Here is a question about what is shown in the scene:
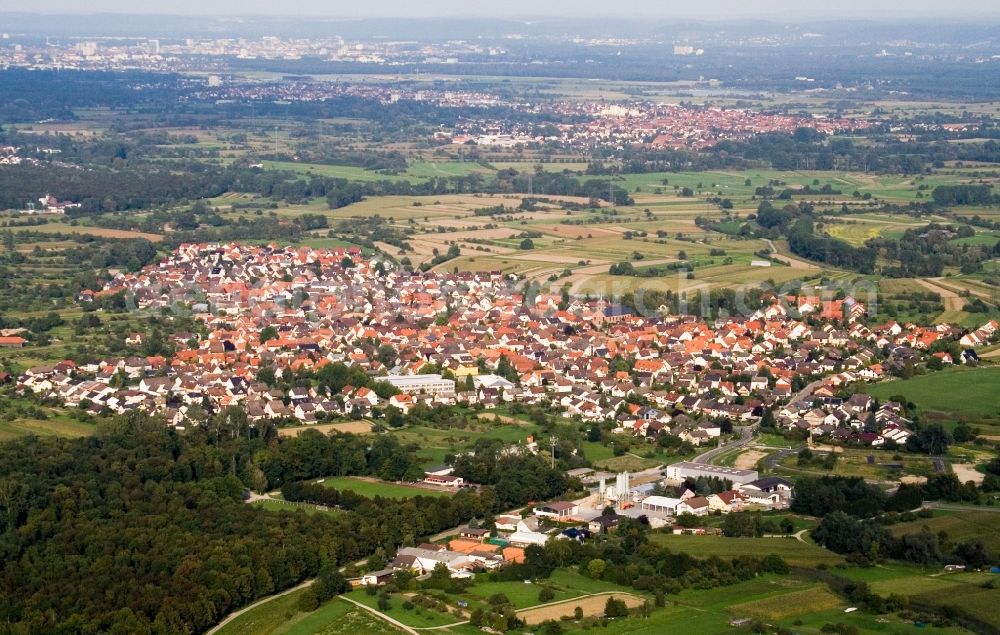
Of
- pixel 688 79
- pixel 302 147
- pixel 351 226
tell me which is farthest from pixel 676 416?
pixel 688 79

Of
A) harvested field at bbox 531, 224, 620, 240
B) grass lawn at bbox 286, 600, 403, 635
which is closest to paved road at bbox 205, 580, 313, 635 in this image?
grass lawn at bbox 286, 600, 403, 635

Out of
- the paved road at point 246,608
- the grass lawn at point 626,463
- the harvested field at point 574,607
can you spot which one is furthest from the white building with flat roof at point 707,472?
the paved road at point 246,608

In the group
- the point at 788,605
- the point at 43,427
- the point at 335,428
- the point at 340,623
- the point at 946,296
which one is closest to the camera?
the point at 340,623

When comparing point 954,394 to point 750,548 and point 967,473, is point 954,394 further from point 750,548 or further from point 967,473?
point 750,548

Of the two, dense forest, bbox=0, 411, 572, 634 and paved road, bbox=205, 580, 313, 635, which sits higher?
dense forest, bbox=0, 411, 572, 634

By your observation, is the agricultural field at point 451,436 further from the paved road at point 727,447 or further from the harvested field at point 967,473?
the harvested field at point 967,473

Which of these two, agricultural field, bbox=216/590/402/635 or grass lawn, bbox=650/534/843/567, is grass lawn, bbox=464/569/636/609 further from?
grass lawn, bbox=650/534/843/567

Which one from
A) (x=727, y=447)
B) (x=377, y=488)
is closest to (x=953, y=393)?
(x=727, y=447)
